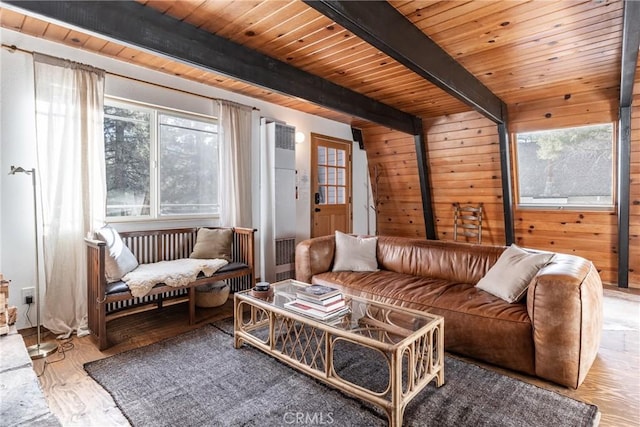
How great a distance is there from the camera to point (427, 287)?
8.39ft

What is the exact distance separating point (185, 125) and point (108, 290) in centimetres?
189

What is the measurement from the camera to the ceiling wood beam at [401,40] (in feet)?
5.52

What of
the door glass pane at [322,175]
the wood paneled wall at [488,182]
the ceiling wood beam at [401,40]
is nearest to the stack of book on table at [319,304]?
the ceiling wood beam at [401,40]

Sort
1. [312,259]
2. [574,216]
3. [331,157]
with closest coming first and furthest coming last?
[312,259] → [574,216] → [331,157]

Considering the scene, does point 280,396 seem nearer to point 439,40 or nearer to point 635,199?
point 439,40

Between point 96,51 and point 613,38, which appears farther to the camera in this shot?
point 96,51

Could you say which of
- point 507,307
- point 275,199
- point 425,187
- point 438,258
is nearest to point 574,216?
point 425,187

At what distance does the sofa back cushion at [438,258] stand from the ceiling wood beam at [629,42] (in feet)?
5.34

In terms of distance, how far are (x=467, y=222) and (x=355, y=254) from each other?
7.91 ft

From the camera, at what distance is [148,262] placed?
310cm

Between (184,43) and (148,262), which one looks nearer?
(184,43)

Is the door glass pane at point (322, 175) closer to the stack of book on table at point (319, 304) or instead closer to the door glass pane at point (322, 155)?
the door glass pane at point (322, 155)

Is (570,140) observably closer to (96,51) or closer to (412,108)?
(412,108)

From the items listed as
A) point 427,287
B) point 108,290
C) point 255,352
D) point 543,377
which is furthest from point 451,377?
point 108,290
